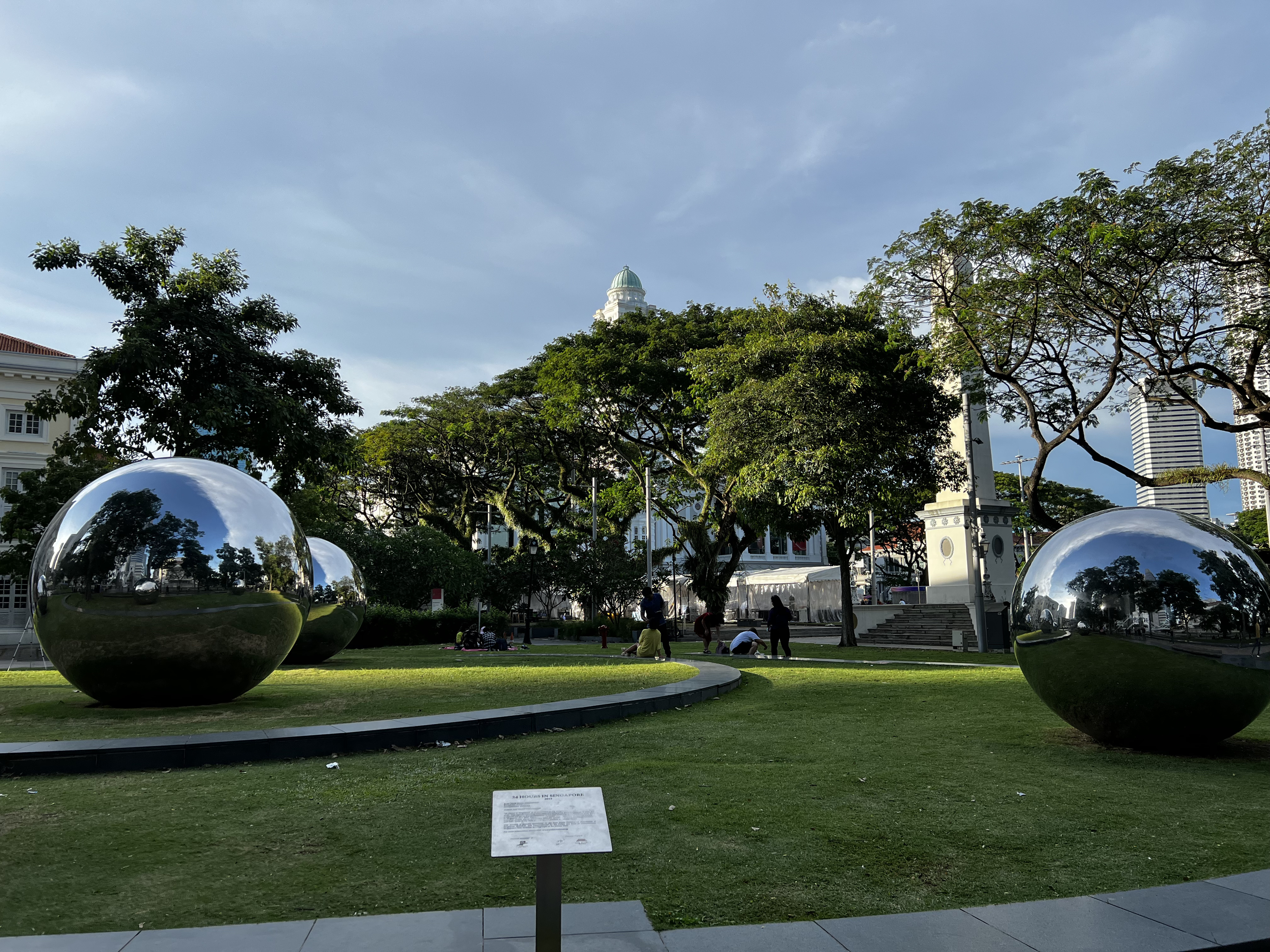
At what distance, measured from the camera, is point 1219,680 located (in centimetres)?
753

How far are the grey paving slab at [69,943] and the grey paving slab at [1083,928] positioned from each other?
Answer: 147 inches

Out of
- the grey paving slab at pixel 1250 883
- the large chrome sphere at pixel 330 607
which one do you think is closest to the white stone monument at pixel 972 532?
the large chrome sphere at pixel 330 607

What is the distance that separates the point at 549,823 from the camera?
334 cm

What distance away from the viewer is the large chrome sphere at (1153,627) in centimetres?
749

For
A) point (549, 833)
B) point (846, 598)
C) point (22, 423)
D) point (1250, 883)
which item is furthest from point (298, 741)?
point (22, 423)

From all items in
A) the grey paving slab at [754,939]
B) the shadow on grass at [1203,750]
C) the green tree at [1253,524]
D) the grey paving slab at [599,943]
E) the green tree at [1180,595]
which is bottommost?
the shadow on grass at [1203,750]

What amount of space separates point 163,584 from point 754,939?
7.94 m

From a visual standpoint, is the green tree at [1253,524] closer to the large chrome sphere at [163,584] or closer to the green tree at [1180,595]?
the green tree at [1180,595]

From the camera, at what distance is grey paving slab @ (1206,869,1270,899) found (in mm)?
4320

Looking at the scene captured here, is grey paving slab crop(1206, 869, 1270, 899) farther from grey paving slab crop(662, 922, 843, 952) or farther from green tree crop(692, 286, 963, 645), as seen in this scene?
green tree crop(692, 286, 963, 645)

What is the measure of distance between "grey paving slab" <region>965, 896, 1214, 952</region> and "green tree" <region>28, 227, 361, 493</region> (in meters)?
22.2

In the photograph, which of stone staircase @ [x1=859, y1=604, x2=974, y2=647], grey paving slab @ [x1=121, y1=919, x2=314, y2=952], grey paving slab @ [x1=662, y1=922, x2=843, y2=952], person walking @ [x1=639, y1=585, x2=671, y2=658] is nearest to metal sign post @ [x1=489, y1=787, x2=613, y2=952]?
grey paving slab @ [x1=662, y1=922, x2=843, y2=952]

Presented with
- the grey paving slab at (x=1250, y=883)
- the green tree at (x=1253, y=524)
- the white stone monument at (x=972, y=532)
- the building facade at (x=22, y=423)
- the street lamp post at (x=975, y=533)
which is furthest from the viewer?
the green tree at (x=1253, y=524)

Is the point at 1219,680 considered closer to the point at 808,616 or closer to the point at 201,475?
the point at 201,475
